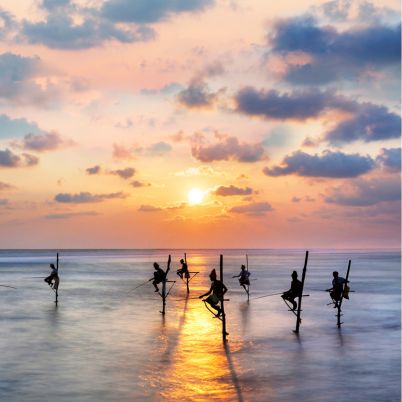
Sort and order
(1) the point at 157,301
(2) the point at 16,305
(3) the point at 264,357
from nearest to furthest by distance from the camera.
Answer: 1. (3) the point at 264,357
2. (2) the point at 16,305
3. (1) the point at 157,301

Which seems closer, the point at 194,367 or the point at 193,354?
the point at 194,367

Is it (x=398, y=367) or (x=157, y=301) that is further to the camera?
(x=157, y=301)

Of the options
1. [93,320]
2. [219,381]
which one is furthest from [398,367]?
[93,320]

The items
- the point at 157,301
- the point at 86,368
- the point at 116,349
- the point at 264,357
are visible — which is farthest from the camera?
the point at 157,301

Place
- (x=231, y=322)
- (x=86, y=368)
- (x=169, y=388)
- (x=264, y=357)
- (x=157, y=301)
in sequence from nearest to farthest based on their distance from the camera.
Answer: (x=169, y=388) → (x=86, y=368) → (x=264, y=357) → (x=231, y=322) → (x=157, y=301)

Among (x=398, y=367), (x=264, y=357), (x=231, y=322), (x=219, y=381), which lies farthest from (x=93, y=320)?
(x=398, y=367)

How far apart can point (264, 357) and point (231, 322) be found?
940 cm

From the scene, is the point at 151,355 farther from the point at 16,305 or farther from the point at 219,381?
the point at 16,305

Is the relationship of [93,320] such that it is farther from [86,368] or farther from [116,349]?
[86,368]

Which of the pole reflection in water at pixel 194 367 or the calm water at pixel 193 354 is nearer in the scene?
the pole reflection in water at pixel 194 367

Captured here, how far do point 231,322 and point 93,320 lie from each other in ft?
26.0

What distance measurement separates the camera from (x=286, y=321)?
31531 mm

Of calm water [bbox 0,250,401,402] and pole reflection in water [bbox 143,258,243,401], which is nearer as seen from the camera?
pole reflection in water [bbox 143,258,243,401]

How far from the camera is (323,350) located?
77.4 feet
